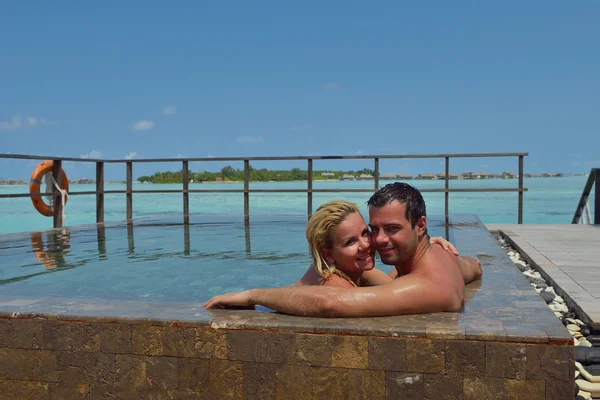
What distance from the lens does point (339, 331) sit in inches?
72.1

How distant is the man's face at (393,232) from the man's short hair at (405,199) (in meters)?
0.02

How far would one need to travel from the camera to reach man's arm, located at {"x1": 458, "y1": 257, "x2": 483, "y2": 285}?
265 cm

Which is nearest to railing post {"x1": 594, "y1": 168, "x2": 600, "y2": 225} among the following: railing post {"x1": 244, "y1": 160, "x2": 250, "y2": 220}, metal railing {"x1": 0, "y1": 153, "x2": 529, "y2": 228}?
metal railing {"x1": 0, "y1": 153, "x2": 529, "y2": 228}

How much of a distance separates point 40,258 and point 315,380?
11.5 ft

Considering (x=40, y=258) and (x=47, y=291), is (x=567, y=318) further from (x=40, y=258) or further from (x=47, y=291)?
(x=40, y=258)

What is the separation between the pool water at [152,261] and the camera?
341 cm

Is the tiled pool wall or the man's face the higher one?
the man's face

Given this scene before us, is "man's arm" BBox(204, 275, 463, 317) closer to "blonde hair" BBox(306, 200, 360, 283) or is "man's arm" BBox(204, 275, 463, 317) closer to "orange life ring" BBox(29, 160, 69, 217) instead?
"blonde hair" BBox(306, 200, 360, 283)

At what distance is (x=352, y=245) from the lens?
2.21 m

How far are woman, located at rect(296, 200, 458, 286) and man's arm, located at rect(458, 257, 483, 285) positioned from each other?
0.60m

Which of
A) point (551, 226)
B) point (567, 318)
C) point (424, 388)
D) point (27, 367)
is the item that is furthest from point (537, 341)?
point (551, 226)

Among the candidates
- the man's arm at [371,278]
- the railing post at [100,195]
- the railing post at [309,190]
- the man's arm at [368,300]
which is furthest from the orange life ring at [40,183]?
the man's arm at [368,300]

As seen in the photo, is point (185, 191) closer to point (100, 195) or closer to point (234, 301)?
point (100, 195)

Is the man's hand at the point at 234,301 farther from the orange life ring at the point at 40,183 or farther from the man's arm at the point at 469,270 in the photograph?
the orange life ring at the point at 40,183
